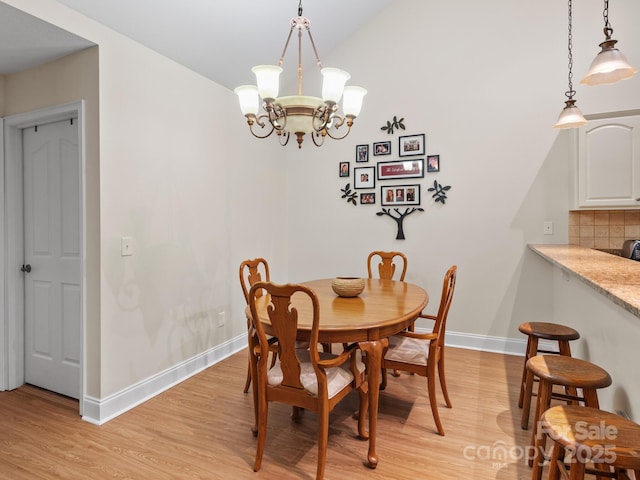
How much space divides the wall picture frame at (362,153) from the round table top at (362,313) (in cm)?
182

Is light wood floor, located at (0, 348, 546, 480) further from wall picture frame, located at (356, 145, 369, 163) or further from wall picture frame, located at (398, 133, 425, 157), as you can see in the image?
wall picture frame, located at (356, 145, 369, 163)

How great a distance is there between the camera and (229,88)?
11.7 feet

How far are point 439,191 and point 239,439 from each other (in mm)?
2868

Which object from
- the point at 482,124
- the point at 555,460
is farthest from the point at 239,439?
the point at 482,124

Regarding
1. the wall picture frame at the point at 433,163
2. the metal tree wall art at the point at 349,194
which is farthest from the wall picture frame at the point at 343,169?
the wall picture frame at the point at 433,163

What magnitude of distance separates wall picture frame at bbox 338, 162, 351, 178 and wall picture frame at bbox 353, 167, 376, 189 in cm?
8

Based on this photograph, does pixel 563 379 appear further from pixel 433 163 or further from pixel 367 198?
pixel 367 198

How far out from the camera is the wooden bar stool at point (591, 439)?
3.59ft

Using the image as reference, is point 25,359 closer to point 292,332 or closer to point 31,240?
point 31,240

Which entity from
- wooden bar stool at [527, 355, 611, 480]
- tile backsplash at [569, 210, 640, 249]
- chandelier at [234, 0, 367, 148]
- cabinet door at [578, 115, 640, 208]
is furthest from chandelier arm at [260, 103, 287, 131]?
tile backsplash at [569, 210, 640, 249]

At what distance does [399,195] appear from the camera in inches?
156

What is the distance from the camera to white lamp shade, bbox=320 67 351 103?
1965 millimetres

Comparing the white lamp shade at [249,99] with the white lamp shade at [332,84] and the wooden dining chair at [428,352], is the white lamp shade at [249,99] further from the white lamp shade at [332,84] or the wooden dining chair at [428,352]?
the wooden dining chair at [428,352]

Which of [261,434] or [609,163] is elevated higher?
[609,163]
